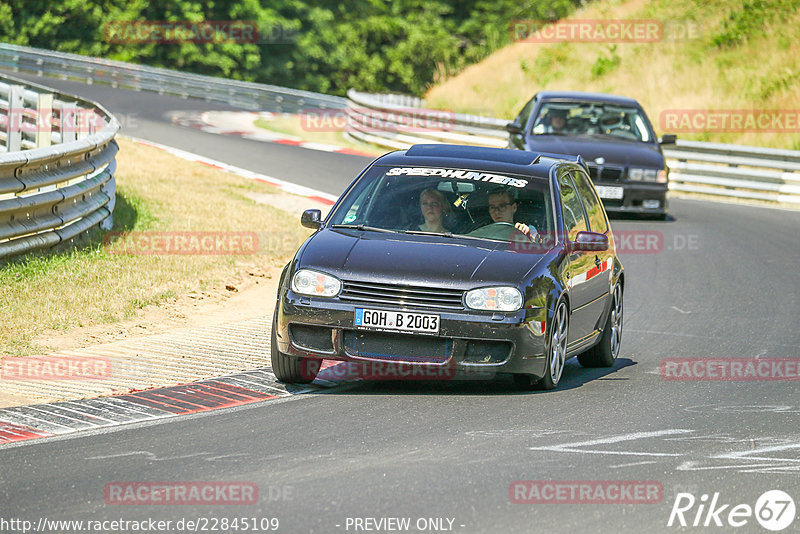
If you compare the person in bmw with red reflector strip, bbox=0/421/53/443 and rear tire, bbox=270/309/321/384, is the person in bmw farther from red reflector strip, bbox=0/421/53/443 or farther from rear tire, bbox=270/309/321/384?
red reflector strip, bbox=0/421/53/443

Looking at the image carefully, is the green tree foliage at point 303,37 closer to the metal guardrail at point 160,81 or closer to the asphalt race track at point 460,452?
the metal guardrail at point 160,81

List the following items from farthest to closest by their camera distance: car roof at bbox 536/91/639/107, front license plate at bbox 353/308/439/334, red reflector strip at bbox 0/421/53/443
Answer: car roof at bbox 536/91/639/107 < front license plate at bbox 353/308/439/334 < red reflector strip at bbox 0/421/53/443

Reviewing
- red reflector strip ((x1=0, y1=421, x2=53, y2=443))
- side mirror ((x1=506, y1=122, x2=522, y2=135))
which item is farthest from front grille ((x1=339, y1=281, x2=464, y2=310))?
side mirror ((x1=506, y1=122, x2=522, y2=135))

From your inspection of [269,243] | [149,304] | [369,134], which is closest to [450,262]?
[149,304]

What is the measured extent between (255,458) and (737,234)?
13.7 metres

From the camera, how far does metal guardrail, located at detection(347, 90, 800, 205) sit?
24.3 metres

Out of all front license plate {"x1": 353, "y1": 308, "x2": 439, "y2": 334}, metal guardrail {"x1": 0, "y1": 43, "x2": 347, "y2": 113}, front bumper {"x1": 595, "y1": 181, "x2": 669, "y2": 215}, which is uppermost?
front license plate {"x1": 353, "y1": 308, "x2": 439, "y2": 334}

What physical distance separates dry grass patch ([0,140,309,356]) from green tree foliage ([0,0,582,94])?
36576mm

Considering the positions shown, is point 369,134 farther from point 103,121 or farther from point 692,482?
point 692,482

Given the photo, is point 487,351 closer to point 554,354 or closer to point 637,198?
point 554,354

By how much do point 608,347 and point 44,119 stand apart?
11195 millimetres

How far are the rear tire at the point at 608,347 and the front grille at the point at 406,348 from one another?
2224 millimetres

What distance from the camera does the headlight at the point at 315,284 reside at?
7926 mm

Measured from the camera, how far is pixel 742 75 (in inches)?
1362
